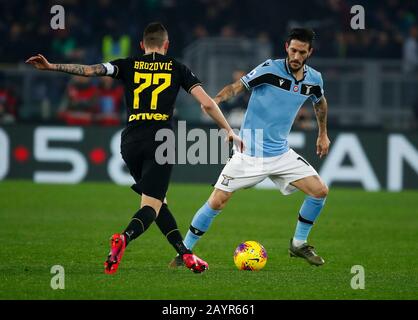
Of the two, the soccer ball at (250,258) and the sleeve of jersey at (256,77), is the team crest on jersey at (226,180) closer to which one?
the soccer ball at (250,258)

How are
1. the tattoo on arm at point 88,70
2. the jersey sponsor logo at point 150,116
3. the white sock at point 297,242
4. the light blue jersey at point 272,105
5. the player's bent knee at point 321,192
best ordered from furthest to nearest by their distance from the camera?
the white sock at point 297,242, the player's bent knee at point 321,192, the light blue jersey at point 272,105, the jersey sponsor logo at point 150,116, the tattoo on arm at point 88,70

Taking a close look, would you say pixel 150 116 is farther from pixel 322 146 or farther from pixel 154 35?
pixel 322 146

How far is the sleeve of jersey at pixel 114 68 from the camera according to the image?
847cm

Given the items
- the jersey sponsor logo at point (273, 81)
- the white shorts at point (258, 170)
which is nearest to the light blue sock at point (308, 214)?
the white shorts at point (258, 170)

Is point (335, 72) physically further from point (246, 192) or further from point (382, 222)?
point (382, 222)

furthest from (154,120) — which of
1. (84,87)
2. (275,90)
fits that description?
(84,87)

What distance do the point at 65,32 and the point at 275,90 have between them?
1300cm

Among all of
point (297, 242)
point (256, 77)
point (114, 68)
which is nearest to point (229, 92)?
point (256, 77)

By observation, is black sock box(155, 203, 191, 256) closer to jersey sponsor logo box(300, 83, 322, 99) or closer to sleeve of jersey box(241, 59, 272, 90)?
sleeve of jersey box(241, 59, 272, 90)

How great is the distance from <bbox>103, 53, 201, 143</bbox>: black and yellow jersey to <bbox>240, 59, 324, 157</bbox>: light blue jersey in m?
1.02

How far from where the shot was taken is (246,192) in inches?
741

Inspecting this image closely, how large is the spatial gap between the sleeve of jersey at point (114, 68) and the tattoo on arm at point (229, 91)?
3.09ft

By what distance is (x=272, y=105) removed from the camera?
9305 millimetres

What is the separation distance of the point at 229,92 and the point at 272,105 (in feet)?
1.77
